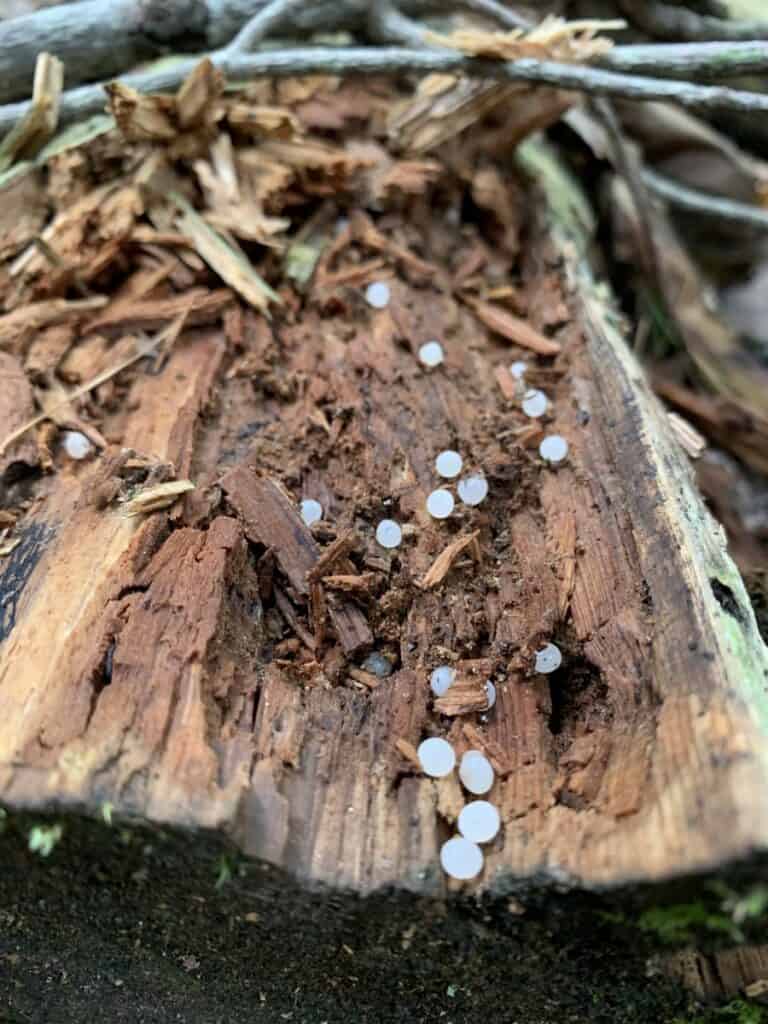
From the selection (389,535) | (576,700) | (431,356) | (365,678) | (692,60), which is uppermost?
(692,60)

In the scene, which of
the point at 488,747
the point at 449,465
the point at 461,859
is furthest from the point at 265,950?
the point at 449,465

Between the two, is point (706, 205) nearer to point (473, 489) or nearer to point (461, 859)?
point (473, 489)

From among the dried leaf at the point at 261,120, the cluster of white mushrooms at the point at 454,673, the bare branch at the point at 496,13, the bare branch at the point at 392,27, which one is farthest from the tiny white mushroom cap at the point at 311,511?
the bare branch at the point at 496,13

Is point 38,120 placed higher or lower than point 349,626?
higher

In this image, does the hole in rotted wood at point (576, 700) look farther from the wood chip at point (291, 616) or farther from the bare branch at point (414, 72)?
Answer: the bare branch at point (414, 72)

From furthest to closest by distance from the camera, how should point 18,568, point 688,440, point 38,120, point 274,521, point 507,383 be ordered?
1. point 38,120
2. point 507,383
3. point 688,440
4. point 274,521
5. point 18,568

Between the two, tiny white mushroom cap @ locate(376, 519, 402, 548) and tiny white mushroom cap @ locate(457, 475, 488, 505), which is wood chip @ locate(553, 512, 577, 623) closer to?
tiny white mushroom cap @ locate(457, 475, 488, 505)
